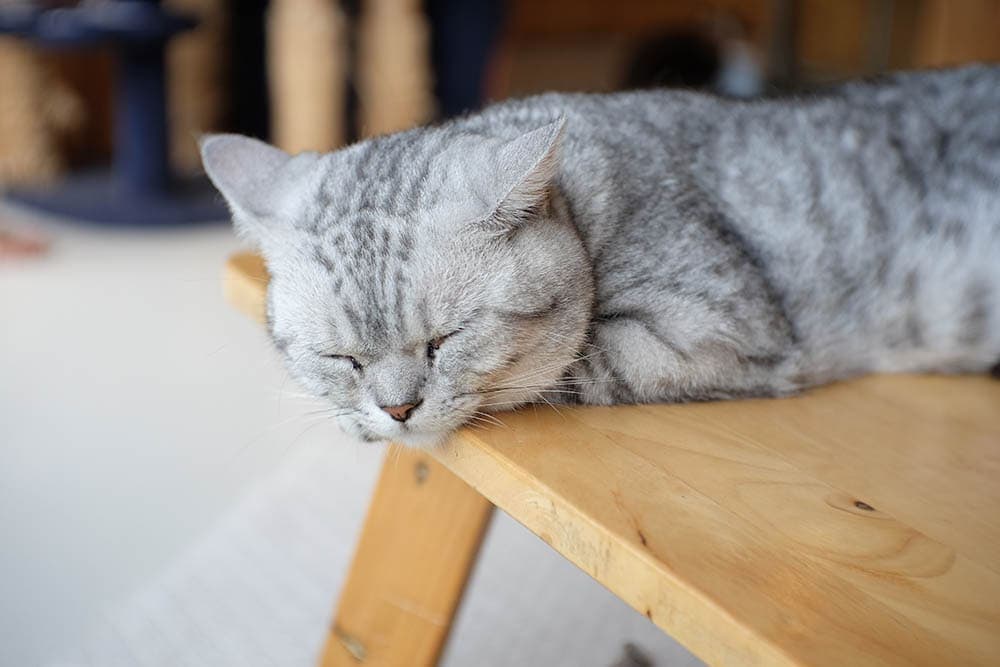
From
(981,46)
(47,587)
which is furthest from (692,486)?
(981,46)

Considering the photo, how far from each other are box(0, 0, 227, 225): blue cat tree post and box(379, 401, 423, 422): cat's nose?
6.30ft

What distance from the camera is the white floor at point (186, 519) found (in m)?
1.42

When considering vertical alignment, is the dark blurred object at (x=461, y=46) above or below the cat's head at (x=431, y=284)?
below

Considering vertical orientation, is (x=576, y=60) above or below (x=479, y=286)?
below

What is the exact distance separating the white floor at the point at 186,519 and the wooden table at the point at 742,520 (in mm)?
245

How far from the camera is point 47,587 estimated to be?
1515mm

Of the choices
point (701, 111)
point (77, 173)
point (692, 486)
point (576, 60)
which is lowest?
point (77, 173)

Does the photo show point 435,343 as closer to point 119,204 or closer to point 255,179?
point 255,179

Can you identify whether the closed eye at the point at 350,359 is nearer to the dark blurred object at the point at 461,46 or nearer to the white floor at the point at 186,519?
the white floor at the point at 186,519

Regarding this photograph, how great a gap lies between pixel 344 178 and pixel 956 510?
675mm

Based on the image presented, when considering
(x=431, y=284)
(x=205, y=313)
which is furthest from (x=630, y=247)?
(x=205, y=313)

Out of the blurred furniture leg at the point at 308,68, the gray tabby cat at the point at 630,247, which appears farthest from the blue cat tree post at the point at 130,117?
the gray tabby cat at the point at 630,247

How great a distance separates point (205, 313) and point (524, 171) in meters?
1.67

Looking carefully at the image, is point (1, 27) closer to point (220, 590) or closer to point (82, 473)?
point (82, 473)
